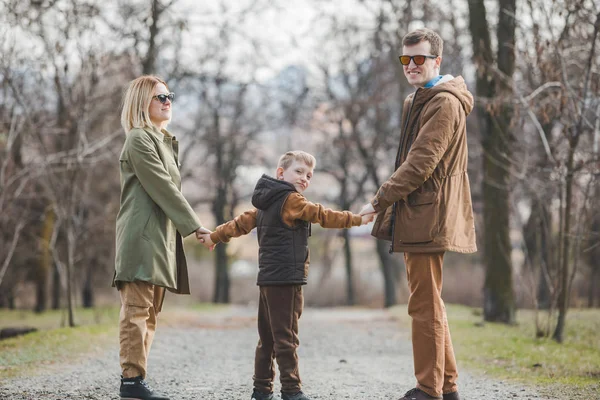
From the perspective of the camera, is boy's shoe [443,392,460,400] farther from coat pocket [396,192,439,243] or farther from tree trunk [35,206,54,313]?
tree trunk [35,206,54,313]

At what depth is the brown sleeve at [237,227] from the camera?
5.11 m

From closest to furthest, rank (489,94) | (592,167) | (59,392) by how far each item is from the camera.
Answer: (59,392)
(592,167)
(489,94)

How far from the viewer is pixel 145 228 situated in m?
4.95

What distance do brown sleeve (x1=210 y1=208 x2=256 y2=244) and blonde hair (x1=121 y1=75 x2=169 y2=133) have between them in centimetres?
89

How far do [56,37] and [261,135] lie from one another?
19.5 m

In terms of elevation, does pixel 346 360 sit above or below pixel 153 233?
below

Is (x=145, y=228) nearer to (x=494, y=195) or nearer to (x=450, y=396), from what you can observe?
(x=450, y=396)

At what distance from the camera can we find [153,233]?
497 centimetres

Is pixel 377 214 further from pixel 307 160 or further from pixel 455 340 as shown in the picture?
pixel 455 340

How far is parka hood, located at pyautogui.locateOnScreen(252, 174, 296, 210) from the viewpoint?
4.96 metres

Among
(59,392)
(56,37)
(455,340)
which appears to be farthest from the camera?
(56,37)

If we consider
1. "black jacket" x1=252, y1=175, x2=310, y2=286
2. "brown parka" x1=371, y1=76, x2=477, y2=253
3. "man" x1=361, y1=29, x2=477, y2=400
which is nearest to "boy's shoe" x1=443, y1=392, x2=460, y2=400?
"man" x1=361, y1=29, x2=477, y2=400

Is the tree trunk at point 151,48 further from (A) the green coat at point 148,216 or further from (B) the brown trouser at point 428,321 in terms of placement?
(B) the brown trouser at point 428,321

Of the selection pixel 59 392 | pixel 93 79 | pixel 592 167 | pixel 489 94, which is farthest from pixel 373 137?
pixel 59 392
